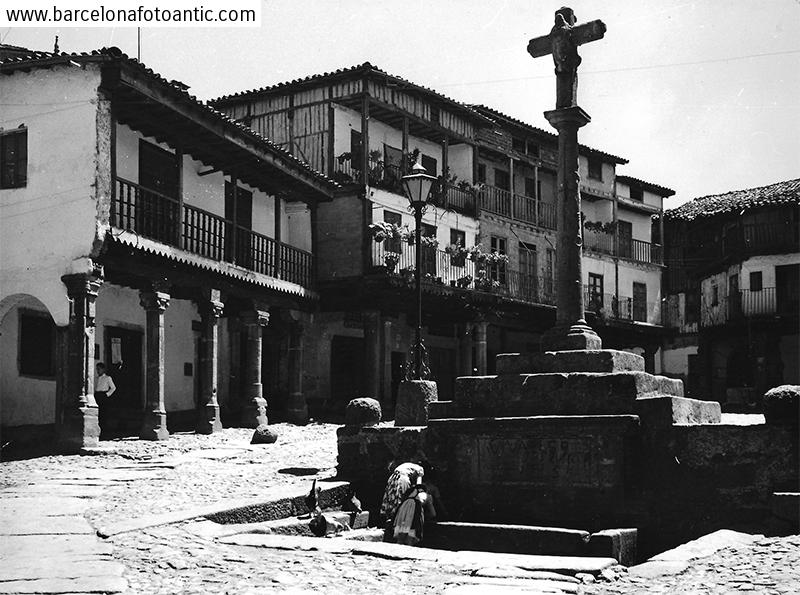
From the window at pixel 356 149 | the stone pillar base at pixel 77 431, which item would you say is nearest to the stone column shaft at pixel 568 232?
the stone pillar base at pixel 77 431

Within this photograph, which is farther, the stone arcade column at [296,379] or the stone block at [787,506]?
the stone arcade column at [296,379]

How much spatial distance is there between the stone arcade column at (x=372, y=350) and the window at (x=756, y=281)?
1853 cm

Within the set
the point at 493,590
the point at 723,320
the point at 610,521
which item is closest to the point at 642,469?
the point at 610,521

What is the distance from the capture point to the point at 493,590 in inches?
241

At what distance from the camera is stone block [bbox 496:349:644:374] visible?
9914 millimetres

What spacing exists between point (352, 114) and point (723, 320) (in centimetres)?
1911

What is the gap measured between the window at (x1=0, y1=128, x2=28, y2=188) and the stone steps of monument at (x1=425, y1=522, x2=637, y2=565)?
10.6 m

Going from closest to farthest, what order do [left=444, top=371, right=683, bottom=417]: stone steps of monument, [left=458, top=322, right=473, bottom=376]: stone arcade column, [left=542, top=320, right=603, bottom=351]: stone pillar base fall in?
[left=444, top=371, right=683, bottom=417]: stone steps of monument, [left=542, top=320, right=603, bottom=351]: stone pillar base, [left=458, top=322, right=473, bottom=376]: stone arcade column

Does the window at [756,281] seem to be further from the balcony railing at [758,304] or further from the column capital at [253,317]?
the column capital at [253,317]

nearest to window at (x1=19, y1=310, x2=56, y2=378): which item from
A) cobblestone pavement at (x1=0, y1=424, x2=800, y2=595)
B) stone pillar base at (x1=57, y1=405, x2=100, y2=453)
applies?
stone pillar base at (x1=57, y1=405, x2=100, y2=453)

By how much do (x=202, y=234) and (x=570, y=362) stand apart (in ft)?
35.1

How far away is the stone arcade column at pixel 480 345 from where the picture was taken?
89.2 ft

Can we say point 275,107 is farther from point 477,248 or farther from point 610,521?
point 610,521

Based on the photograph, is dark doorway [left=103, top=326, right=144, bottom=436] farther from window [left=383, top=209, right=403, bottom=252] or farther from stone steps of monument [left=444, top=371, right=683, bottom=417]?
stone steps of monument [left=444, top=371, right=683, bottom=417]
